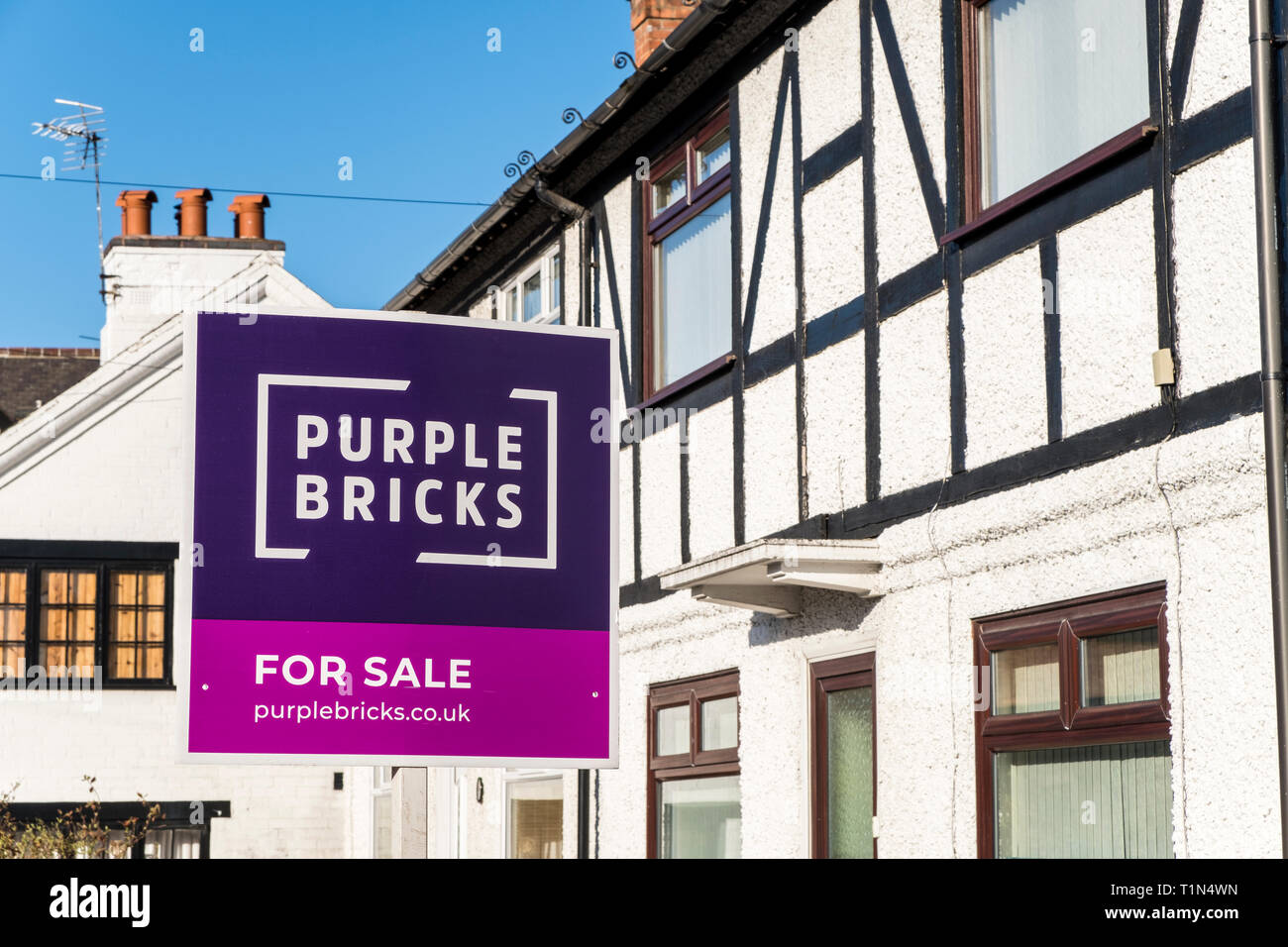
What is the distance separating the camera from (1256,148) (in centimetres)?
551

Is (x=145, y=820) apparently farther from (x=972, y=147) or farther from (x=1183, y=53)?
(x=1183, y=53)

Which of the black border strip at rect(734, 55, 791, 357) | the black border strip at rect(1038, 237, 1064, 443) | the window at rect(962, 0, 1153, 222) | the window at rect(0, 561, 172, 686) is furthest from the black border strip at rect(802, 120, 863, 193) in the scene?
the window at rect(0, 561, 172, 686)

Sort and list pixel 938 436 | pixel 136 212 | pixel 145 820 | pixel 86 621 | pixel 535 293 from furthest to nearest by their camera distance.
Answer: pixel 136 212 < pixel 86 621 < pixel 145 820 < pixel 535 293 < pixel 938 436

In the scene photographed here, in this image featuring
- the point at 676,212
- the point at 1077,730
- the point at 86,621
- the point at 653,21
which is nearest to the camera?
the point at 1077,730

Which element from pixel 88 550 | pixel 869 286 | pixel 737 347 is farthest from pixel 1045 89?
pixel 88 550

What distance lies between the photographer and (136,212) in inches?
904

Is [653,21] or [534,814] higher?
[653,21]

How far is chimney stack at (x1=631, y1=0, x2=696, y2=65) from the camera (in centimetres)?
1185

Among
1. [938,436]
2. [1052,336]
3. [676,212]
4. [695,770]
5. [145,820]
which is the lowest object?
[145,820]

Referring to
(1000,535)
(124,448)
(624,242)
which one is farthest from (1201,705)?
(124,448)

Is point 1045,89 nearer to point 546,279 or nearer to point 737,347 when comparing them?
point 737,347

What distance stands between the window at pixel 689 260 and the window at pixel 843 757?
2124 mm

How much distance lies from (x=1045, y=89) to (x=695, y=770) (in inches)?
181

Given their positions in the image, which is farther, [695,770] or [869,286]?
[695,770]
